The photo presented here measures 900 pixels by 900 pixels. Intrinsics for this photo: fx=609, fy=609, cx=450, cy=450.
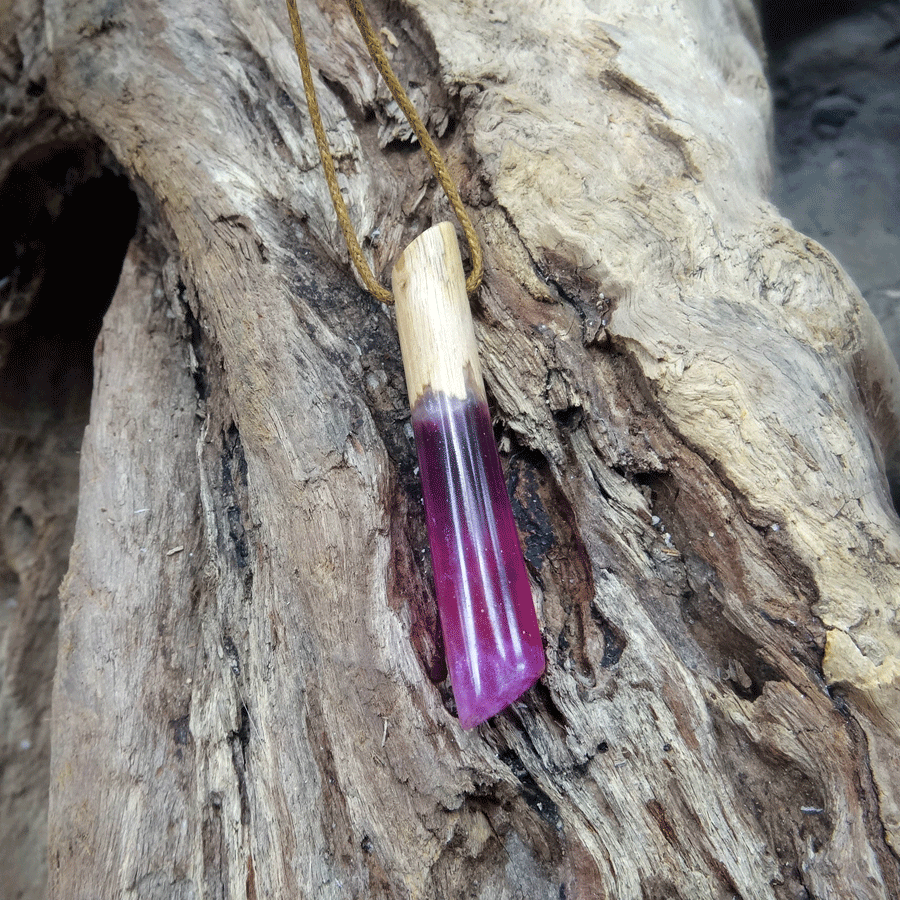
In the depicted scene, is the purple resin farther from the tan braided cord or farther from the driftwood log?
the tan braided cord

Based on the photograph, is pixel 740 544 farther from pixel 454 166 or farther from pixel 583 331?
pixel 454 166

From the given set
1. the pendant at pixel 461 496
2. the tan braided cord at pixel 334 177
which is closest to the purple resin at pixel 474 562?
the pendant at pixel 461 496

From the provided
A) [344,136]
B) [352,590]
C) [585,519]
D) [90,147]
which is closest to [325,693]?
[352,590]

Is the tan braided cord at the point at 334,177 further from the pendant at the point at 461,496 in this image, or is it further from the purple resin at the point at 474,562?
the purple resin at the point at 474,562

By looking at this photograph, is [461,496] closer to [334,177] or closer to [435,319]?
[435,319]

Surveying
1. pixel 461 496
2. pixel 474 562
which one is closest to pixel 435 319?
pixel 461 496

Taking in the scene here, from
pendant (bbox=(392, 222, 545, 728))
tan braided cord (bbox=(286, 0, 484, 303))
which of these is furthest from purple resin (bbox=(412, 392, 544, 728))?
tan braided cord (bbox=(286, 0, 484, 303))
